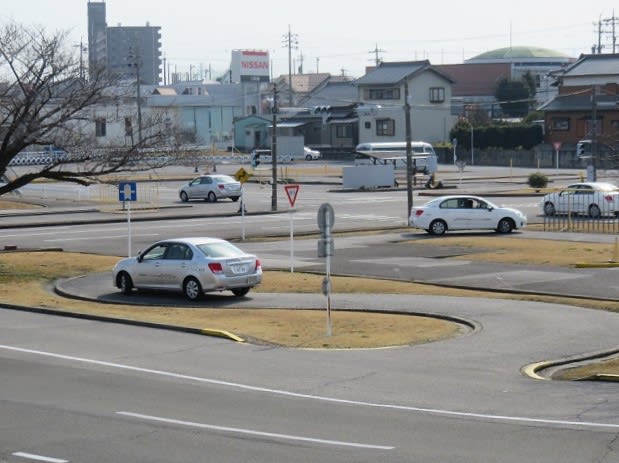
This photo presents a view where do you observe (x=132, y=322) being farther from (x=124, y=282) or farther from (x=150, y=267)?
(x=124, y=282)

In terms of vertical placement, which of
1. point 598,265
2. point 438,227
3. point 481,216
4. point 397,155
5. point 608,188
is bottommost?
point 598,265

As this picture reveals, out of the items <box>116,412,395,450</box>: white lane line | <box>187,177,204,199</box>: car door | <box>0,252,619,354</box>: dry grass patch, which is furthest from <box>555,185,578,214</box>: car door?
<box>116,412,395,450</box>: white lane line

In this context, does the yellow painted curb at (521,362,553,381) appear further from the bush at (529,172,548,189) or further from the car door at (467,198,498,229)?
the bush at (529,172,548,189)

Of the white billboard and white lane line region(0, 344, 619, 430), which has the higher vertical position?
the white billboard

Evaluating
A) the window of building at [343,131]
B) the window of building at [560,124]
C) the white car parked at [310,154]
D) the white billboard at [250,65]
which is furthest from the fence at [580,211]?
the white billboard at [250,65]

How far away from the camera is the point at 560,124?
102562 mm

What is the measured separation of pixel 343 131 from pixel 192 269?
96.7 meters

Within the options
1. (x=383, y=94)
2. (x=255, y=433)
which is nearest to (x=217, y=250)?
(x=255, y=433)

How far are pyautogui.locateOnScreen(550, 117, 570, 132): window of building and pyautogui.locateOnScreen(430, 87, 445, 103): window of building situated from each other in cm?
1608

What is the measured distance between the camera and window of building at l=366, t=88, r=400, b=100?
114562 mm

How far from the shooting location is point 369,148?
9550 cm

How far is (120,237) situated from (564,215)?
18.5 meters

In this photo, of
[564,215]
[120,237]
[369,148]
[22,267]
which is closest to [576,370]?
[22,267]

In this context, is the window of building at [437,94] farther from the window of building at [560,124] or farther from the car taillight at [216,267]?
the car taillight at [216,267]
